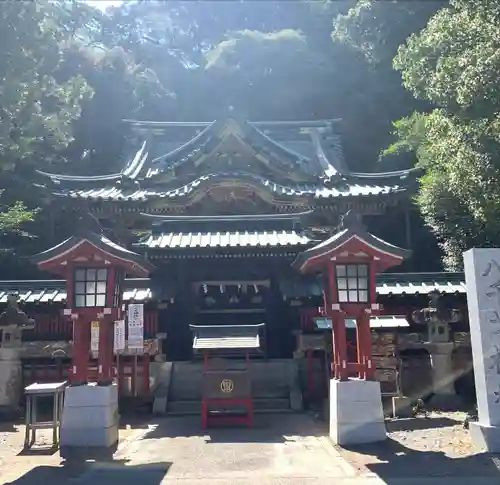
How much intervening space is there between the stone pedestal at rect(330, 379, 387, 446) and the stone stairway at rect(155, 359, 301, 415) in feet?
13.2

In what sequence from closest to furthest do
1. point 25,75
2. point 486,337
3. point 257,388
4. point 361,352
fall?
1. point 486,337
2. point 25,75
3. point 361,352
4. point 257,388

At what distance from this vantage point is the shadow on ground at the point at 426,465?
738cm

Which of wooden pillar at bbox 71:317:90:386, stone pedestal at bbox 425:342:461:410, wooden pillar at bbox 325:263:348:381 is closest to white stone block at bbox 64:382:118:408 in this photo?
wooden pillar at bbox 71:317:90:386

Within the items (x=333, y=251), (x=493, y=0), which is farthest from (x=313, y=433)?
(x=493, y=0)

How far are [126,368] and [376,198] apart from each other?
964cm

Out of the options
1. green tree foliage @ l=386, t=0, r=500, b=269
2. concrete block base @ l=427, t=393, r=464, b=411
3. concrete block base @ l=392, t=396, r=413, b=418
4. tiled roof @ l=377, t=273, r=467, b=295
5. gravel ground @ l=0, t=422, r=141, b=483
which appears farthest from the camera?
tiled roof @ l=377, t=273, r=467, b=295

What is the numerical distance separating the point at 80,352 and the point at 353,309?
4668 mm

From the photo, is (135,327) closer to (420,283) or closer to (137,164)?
(420,283)

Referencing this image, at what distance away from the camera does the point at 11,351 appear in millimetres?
13711

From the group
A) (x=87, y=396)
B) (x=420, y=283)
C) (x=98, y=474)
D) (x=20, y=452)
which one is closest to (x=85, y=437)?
(x=87, y=396)

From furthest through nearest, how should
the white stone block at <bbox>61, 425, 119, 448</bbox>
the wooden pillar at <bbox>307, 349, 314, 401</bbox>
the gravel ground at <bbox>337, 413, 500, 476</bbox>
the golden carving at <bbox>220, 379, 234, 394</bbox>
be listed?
1. the wooden pillar at <bbox>307, 349, 314, 401</bbox>
2. the golden carving at <bbox>220, 379, 234, 394</bbox>
3. the white stone block at <bbox>61, 425, 119, 448</bbox>
4. the gravel ground at <bbox>337, 413, 500, 476</bbox>

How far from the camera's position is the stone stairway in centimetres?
1350

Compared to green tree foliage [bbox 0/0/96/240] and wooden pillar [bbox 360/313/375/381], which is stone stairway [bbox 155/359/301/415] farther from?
green tree foliage [bbox 0/0/96/240]

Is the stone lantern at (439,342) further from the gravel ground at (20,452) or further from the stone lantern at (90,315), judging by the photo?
the stone lantern at (90,315)
